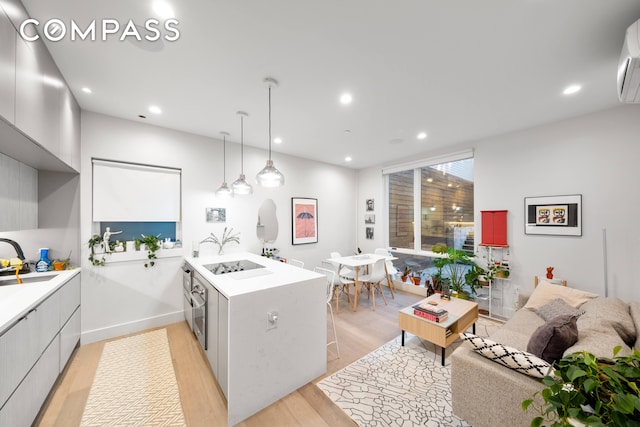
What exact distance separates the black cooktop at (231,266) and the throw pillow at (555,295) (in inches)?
127

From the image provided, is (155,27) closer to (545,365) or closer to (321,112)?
(321,112)

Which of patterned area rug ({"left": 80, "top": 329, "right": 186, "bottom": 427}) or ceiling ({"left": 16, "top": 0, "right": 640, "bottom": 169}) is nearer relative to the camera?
ceiling ({"left": 16, "top": 0, "right": 640, "bottom": 169})

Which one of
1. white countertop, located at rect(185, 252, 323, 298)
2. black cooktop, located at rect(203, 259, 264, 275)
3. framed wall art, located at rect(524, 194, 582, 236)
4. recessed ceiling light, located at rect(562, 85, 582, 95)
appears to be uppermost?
recessed ceiling light, located at rect(562, 85, 582, 95)

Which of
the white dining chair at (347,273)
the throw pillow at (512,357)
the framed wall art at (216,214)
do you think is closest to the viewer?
the throw pillow at (512,357)

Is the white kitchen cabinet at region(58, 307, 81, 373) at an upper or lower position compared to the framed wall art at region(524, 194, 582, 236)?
lower

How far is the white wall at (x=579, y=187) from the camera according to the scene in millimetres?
2688

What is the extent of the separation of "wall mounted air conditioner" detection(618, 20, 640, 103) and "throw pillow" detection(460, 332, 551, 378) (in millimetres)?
1941

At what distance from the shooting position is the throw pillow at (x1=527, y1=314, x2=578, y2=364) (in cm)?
157

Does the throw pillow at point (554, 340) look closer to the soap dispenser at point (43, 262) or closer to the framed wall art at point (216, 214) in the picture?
the framed wall art at point (216, 214)

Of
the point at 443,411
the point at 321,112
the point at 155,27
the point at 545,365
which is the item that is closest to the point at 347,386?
the point at 443,411

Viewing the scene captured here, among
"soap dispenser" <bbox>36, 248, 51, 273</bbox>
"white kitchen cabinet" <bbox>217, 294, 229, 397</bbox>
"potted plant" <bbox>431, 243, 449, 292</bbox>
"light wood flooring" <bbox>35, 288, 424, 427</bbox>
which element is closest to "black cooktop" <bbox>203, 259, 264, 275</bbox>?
"white kitchen cabinet" <bbox>217, 294, 229, 397</bbox>

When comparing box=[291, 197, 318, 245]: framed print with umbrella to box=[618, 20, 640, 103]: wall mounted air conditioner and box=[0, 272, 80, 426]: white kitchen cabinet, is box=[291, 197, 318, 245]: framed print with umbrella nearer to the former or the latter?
box=[0, 272, 80, 426]: white kitchen cabinet

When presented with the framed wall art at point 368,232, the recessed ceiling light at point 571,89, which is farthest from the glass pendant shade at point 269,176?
the framed wall art at point 368,232

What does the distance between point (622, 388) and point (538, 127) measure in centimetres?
367
